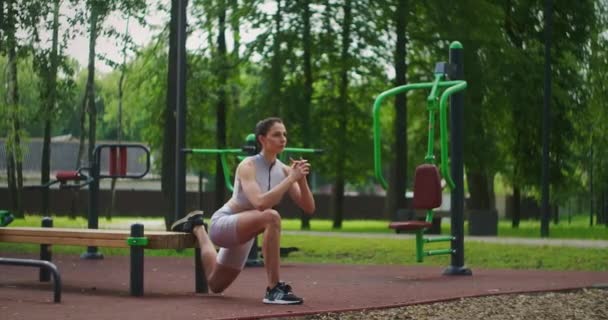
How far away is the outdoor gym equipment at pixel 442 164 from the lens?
13672 millimetres

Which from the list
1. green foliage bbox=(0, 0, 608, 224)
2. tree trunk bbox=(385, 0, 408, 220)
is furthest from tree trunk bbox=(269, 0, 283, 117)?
tree trunk bbox=(385, 0, 408, 220)

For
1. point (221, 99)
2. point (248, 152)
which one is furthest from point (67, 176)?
point (221, 99)

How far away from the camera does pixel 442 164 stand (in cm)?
1354

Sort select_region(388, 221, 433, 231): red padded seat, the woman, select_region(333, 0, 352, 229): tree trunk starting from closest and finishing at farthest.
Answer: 1. the woman
2. select_region(388, 221, 433, 231): red padded seat
3. select_region(333, 0, 352, 229): tree trunk

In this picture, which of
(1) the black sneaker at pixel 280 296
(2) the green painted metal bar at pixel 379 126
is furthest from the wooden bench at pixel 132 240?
(2) the green painted metal bar at pixel 379 126

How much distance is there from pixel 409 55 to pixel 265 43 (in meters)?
4.18

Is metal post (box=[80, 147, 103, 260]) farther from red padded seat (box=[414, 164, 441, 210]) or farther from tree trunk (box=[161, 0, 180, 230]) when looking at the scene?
tree trunk (box=[161, 0, 180, 230])

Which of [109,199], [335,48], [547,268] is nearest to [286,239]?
[547,268]

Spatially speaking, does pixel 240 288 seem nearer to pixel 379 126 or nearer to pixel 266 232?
pixel 266 232

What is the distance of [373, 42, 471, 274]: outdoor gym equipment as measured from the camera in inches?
538

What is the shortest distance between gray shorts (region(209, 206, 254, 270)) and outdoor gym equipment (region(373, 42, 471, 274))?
3344mm

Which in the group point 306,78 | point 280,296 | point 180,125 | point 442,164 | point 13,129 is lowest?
point 280,296

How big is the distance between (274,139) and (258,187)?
0.40 metres

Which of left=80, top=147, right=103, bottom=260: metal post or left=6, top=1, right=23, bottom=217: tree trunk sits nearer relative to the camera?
left=80, top=147, right=103, bottom=260: metal post
